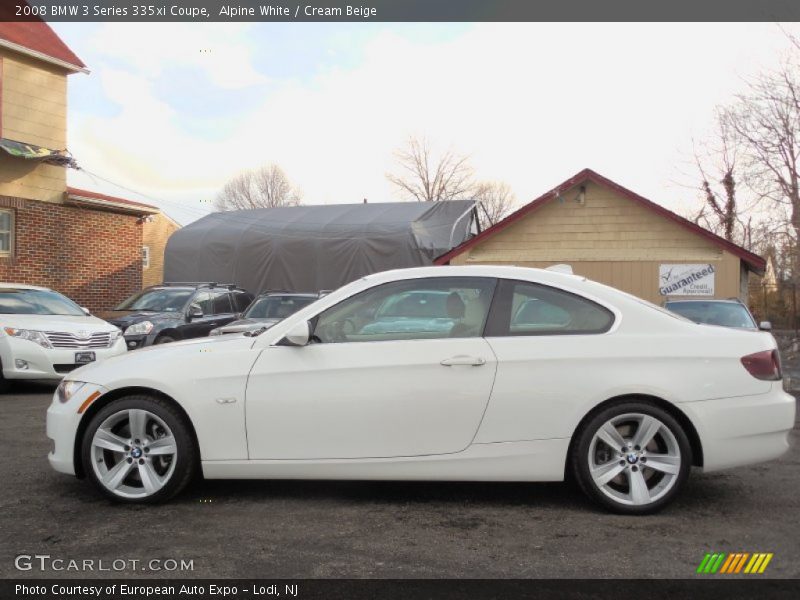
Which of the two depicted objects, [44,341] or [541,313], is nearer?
[541,313]

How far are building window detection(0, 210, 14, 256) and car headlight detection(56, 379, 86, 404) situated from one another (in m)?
12.5

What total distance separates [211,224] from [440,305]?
83.0 ft

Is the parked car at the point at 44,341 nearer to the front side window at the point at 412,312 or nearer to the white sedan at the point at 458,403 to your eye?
the white sedan at the point at 458,403

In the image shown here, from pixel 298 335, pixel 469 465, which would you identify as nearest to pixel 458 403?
pixel 469 465

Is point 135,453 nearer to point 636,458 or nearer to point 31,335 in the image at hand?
point 636,458

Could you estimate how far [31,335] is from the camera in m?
9.42

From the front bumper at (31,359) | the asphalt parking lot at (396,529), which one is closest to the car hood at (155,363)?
the asphalt parking lot at (396,529)

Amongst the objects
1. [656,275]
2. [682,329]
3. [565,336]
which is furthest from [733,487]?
[656,275]

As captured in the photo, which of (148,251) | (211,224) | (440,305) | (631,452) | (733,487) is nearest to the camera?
(631,452)

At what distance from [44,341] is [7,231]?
7499 mm

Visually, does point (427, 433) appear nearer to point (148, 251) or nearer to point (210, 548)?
point (210, 548)

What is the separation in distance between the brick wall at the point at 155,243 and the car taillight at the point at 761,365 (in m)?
43.0

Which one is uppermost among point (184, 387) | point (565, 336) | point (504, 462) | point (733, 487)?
point (565, 336)

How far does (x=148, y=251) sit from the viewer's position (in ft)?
144
